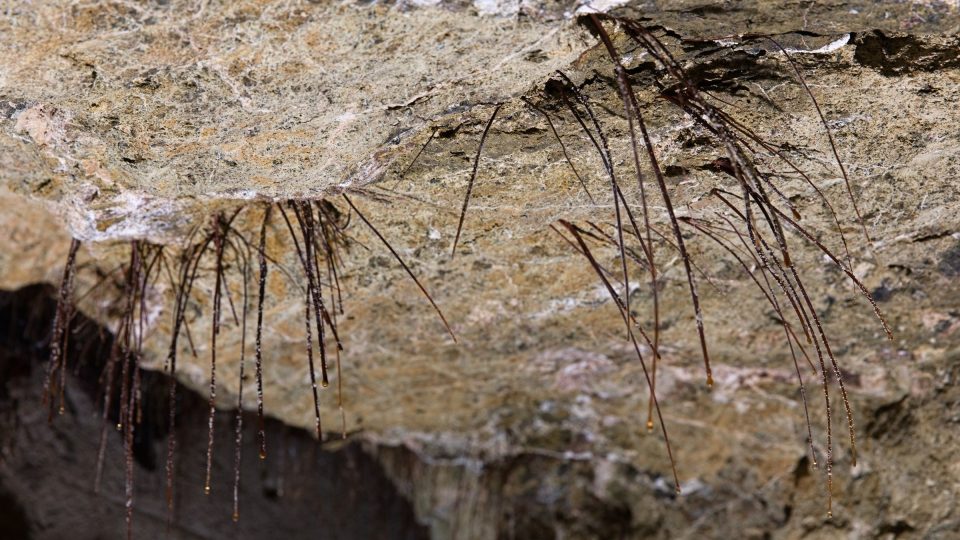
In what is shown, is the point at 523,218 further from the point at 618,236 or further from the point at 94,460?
the point at 94,460

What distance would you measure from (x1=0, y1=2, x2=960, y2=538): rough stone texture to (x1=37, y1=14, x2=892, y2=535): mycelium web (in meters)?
0.03

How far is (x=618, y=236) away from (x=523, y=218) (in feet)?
0.72

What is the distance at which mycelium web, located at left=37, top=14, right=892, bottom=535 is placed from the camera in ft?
4.13

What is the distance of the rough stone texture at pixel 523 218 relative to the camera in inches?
47.6

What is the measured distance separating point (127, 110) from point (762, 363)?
1.82 m

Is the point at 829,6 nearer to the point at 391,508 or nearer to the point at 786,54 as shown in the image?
the point at 786,54

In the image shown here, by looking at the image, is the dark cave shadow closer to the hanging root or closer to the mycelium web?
the mycelium web

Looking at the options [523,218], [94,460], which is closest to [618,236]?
[523,218]

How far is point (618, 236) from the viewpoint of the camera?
1770 millimetres

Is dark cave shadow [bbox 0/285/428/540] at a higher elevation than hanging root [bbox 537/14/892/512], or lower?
lower

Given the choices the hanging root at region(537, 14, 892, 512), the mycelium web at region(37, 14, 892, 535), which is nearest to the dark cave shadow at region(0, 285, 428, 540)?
the mycelium web at region(37, 14, 892, 535)

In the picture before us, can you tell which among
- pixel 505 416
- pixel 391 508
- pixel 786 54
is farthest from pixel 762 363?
pixel 391 508

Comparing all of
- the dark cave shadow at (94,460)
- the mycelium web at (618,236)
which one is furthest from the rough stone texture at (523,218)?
the dark cave shadow at (94,460)

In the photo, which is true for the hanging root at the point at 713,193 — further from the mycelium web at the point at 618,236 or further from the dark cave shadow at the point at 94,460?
the dark cave shadow at the point at 94,460
